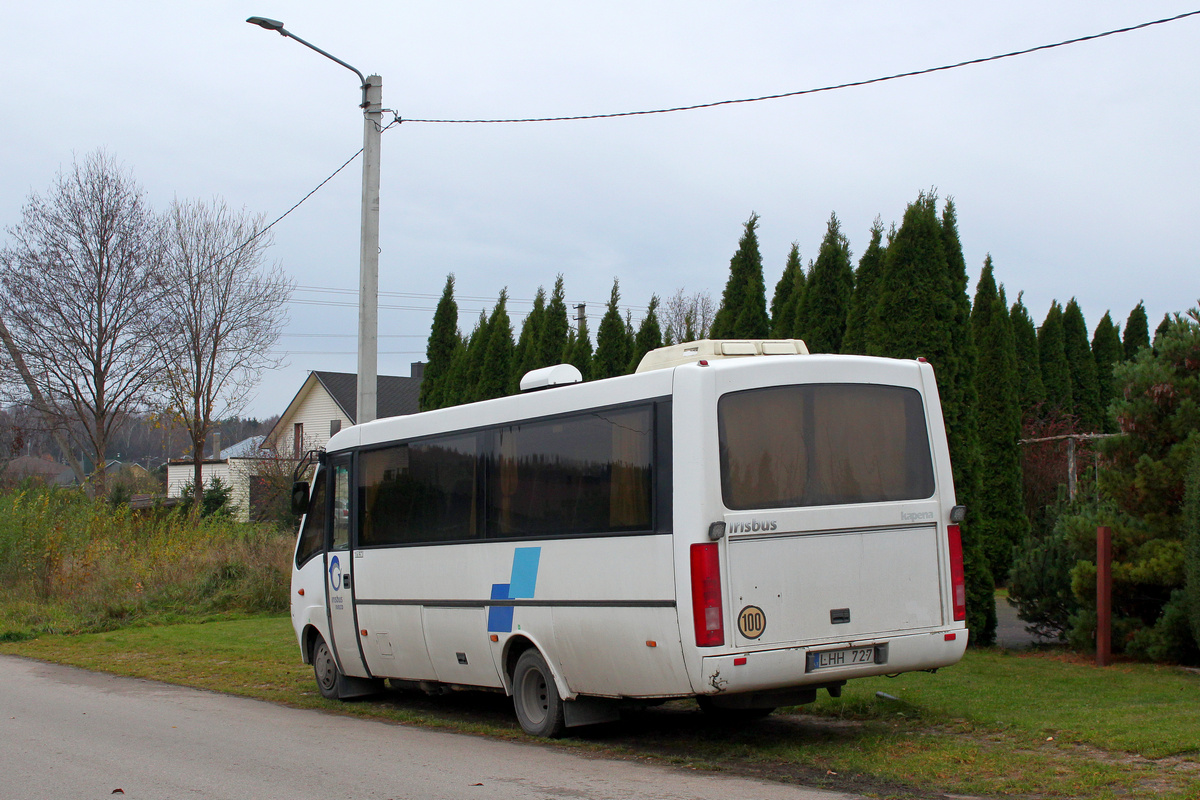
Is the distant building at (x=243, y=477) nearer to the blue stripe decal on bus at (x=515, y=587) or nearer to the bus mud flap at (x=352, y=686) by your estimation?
the bus mud flap at (x=352, y=686)

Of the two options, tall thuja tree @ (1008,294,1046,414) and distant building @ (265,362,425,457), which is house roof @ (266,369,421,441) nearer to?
distant building @ (265,362,425,457)

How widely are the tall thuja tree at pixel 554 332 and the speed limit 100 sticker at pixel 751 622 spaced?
1664cm

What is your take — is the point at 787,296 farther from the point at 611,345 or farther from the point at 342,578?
the point at 342,578

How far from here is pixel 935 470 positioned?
8305 mm

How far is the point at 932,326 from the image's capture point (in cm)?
1326

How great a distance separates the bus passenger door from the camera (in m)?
11.4

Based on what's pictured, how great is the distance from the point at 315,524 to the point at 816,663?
6.44 meters

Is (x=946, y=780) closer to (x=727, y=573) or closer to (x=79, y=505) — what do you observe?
(x=727, y=573)

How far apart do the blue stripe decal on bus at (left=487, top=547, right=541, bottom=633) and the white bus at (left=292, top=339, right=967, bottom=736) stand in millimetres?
21

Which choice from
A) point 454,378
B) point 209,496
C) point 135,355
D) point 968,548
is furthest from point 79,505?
point 968,548

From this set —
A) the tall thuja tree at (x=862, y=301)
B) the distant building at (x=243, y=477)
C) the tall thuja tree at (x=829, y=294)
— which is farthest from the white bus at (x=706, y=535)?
the distant building at (x=243, y=477)

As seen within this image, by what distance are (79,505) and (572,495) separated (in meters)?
22.3

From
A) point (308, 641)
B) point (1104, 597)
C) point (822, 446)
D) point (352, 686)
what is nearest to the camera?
point (822, 446)

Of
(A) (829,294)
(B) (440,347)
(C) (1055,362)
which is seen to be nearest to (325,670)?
(A) (829,294)
